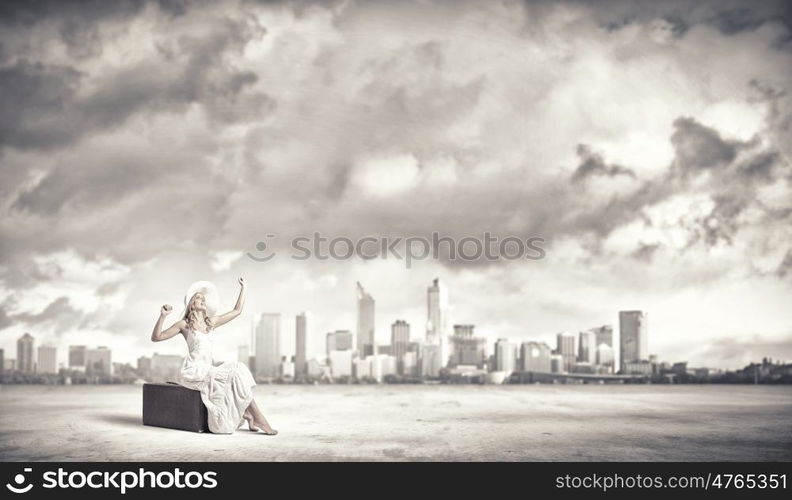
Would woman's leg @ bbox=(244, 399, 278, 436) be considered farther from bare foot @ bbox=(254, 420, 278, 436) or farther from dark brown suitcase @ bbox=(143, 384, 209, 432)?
dark brown suitcase @ bbox=(143, 384, 209, 432)

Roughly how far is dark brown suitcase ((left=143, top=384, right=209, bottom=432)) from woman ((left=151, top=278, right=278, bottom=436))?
0.10m

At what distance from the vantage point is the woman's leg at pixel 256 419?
7378 millimetres

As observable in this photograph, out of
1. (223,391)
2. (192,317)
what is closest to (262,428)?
(223,391)

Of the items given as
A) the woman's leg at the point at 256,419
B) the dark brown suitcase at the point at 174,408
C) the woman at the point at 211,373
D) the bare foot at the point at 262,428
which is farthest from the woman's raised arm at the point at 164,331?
the bare foot at the point at 262,428

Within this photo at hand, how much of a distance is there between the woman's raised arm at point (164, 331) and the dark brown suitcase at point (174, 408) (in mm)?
527

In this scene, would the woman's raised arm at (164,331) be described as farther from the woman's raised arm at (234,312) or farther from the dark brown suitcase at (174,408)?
the dark brown suitcase at (174,408)

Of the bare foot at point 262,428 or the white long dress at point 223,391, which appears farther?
the bare foot at point 262,428

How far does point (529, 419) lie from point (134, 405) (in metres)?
5.94

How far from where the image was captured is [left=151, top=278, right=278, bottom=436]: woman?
718cm

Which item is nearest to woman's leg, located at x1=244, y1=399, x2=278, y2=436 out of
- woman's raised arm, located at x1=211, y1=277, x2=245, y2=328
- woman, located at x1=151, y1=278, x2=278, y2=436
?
woman, located at x1=151, y1=278, x2=278, y2=436

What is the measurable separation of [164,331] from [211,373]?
65 centimetres

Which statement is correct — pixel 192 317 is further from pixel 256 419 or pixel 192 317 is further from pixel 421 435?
pixel 421 435

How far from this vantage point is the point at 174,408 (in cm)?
757

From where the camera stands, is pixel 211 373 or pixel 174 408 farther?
pixel 174 408
